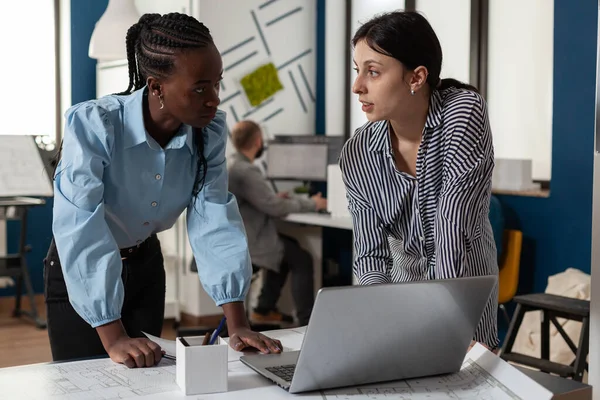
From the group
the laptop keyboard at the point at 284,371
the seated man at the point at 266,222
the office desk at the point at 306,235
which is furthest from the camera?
the office desk at the point at 306,235

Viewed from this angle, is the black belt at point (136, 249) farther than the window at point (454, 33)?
No

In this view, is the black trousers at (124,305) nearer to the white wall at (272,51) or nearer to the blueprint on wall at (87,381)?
the blueprint on wall at (87,381)

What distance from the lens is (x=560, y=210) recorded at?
399 centimetres

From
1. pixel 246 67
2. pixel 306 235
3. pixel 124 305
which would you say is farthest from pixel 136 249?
pixel 246 67

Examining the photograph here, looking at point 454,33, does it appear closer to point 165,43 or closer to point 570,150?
point 570,150

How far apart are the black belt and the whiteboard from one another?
323 cm

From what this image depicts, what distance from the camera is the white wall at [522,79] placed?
416 centimetres

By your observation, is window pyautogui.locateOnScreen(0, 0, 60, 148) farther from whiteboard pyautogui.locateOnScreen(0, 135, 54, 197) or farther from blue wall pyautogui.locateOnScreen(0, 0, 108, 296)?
whiteboard pyautogui.locateOnScreen(0, 135, 54, 197)

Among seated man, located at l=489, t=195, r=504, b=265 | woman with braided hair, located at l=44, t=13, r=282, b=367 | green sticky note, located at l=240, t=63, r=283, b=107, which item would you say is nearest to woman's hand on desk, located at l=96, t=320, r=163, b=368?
woman with braided hair, located at l=44, t=13, r=282, b=367

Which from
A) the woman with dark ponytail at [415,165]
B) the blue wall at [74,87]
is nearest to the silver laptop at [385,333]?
the woman with dark ponytail at [415,165]

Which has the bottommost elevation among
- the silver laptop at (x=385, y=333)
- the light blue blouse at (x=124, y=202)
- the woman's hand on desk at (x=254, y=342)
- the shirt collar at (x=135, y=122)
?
the woman's hand on desk at (x=254, y=342)

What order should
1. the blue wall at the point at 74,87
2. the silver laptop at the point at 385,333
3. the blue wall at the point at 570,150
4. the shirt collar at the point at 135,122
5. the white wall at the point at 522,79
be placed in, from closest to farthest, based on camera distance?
the silver laptop at the point at 385,333 → the shirt collar at the point at 135,122 → the blue wall at the point at 570,150 → the white wall at the point at 522,79 → the blue wall at the point at 74,87

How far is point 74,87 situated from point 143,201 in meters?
4.39

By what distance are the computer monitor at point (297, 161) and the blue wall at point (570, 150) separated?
57.2 inches
